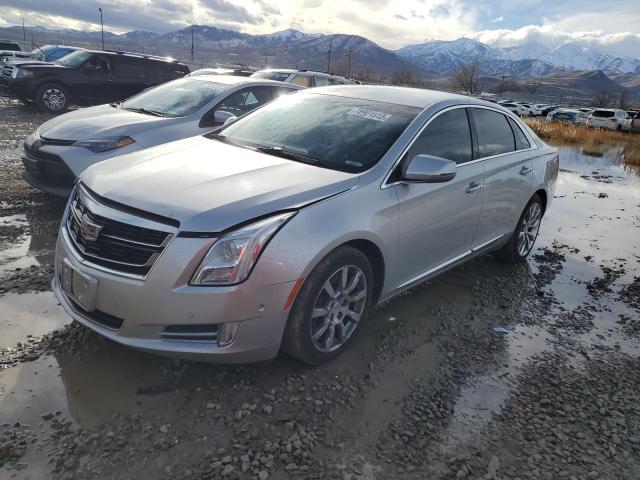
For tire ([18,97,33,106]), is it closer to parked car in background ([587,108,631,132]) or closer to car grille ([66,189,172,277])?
car grille ([66,189,172,277])

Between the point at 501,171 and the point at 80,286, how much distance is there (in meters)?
3.54

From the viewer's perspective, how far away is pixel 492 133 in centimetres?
463

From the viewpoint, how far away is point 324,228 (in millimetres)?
2877

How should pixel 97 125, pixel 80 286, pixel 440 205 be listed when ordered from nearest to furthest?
pixel 80 286 → pixel 440 205 → pixel 97 125

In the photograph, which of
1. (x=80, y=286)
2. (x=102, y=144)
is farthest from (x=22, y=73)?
(x=80, y=286)

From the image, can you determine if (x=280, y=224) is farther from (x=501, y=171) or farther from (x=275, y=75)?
(x=275, y=75)

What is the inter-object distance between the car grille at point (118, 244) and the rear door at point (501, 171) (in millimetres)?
2838

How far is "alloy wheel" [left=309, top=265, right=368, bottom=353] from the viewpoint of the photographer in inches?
121

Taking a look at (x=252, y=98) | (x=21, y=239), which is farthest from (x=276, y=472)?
(x=252, y=98)

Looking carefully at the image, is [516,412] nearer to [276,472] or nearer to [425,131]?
[276,472]

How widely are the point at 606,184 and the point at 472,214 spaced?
29.1ft

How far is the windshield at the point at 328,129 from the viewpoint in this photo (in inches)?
138

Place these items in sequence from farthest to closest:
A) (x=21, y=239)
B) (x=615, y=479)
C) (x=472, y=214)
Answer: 1. (x=21, y=239)
2. (x=472, y=214)
3. (x=615, y=479)

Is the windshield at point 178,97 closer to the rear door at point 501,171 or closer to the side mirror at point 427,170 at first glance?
the rear door at point 501,171
